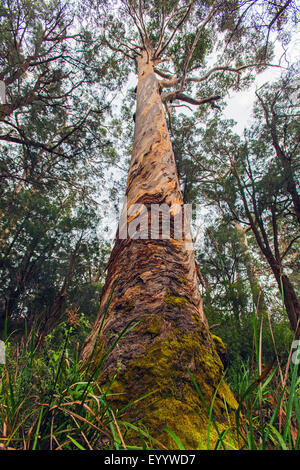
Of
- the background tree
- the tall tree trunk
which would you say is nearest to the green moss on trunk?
the tall tree trunk

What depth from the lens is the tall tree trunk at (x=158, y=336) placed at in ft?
1.95

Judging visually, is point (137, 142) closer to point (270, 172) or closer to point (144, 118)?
point (144, 118)

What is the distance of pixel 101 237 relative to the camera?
27.1 ft

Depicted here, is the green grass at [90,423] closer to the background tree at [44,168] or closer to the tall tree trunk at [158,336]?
the tall tree trunk at [158,336]

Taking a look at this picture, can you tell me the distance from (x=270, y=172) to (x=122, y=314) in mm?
5170

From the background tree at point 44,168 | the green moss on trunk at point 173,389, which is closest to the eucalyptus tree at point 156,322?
the green moss on trunk at point 173,389

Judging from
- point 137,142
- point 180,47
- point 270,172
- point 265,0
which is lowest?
point 137,142

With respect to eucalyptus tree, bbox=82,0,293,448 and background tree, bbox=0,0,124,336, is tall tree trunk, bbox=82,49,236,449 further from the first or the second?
background tree, bbox=0,0,124,336

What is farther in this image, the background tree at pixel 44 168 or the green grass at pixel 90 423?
the background tree at pixel 44 168

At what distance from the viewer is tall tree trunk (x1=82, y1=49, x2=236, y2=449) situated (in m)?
0.59

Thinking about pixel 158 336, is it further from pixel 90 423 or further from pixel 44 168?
pixel 44 168

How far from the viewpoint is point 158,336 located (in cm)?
79

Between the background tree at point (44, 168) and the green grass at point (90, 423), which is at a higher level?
the background tree at point (44, 168)
